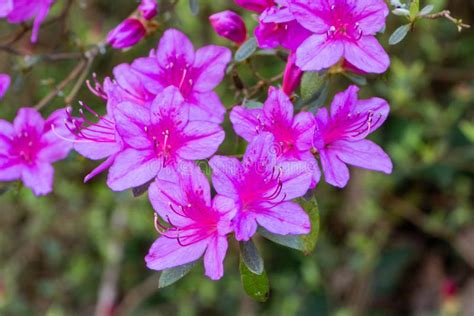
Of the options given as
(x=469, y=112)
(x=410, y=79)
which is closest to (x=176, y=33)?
(x=410, y=79)

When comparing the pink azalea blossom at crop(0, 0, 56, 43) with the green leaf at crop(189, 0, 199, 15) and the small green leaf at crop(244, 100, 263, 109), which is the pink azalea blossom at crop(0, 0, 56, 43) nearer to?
the green leaf at crop(189, 0, 199, 15)

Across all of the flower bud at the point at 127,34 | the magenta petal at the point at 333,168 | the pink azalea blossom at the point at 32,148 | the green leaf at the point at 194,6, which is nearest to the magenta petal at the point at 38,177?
the pink azalea blossom at the point at 32,148

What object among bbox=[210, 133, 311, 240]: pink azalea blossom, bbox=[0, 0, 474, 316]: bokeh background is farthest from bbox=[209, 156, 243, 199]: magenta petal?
bbox=[0, 0, 474, 316]: bokeh background

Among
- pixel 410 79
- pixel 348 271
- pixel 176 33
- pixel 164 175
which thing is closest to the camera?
pixel 164 175

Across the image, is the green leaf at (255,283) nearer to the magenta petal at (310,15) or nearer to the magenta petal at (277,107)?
the magenta petal at (277,107)

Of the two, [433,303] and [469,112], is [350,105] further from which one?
[433,303]

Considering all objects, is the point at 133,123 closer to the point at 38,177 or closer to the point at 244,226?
the point at 244,226
